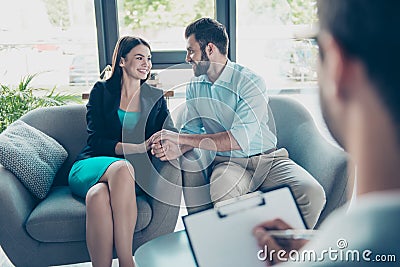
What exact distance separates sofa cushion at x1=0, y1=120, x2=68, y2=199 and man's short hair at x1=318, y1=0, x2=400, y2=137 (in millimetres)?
1564

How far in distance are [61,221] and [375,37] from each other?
147cm

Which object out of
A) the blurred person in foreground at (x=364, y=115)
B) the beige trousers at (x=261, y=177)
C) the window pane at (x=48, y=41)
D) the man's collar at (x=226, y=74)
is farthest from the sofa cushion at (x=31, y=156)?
the blurred person in foreground at (x=364, y=115)

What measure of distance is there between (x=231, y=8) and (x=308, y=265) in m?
2.43

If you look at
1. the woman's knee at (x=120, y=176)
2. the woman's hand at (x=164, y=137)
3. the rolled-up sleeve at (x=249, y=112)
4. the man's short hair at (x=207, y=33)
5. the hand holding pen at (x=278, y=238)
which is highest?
the man's short hair at (x=207, y=33)

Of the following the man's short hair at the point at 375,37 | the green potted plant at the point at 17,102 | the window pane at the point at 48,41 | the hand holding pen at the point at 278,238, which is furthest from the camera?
the window pane at the point at 48,41

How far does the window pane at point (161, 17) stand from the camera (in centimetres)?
258

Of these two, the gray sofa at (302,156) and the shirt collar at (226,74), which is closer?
the gray sofa at (302,156)

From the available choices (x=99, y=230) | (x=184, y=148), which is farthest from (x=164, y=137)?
(x=99, y=230)

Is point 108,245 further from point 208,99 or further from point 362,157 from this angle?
point 362,157

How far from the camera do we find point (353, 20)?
0.79 feet

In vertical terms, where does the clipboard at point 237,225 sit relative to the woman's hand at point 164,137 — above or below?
above

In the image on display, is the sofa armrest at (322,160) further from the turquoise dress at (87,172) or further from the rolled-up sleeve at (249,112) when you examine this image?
the turquoise dress at (87,172)

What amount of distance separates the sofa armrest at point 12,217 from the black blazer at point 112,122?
304mm

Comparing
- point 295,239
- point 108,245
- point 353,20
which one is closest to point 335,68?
point 353,20
